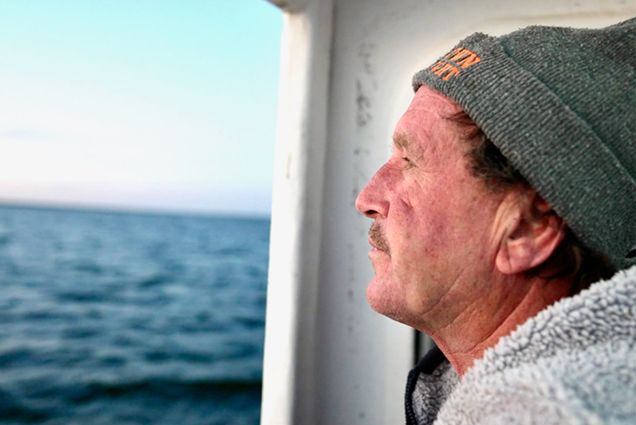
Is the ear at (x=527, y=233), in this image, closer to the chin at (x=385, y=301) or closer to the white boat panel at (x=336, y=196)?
the chin at (x=385, y=301)

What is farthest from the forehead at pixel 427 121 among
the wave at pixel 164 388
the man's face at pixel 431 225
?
the wave at pixel 164 388

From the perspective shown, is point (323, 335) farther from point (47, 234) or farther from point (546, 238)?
point (47, 234)

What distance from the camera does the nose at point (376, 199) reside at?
1.26 m

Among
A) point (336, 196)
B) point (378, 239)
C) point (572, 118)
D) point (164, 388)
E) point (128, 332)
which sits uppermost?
point (572, 118)

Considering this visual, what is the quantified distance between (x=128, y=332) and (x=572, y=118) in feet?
79.8

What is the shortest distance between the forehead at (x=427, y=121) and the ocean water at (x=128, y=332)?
1297cm

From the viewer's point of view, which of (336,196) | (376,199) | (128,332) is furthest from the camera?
(128,332)

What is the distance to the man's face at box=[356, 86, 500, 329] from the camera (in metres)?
1.14

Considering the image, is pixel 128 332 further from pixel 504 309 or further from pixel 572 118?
pixel 572 118

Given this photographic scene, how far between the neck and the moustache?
0.18 metres

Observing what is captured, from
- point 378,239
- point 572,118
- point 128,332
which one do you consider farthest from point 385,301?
point 128,332

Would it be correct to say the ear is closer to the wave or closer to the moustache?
the moustache

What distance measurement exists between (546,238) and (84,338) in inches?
878

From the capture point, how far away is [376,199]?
4.18 ft
